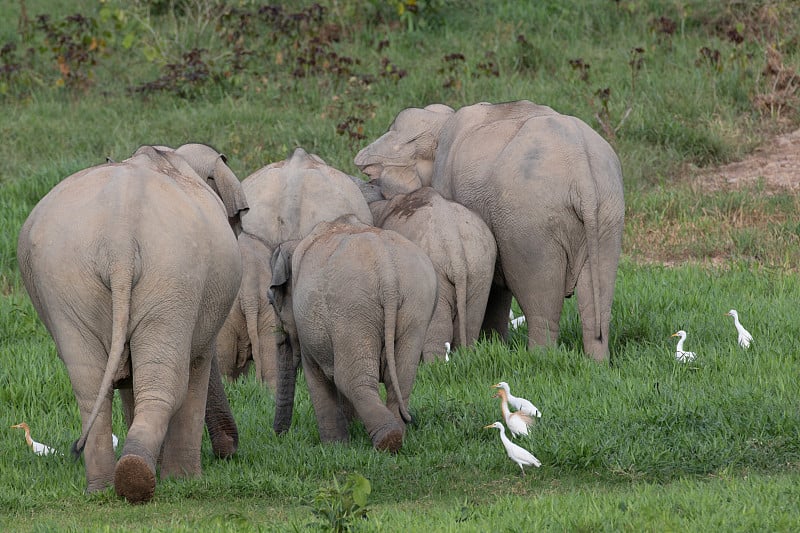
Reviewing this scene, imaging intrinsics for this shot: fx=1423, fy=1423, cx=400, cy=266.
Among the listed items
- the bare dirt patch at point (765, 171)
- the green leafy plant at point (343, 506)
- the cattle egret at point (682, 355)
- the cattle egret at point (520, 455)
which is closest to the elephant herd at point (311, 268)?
the cattle egret at point (682, 355)

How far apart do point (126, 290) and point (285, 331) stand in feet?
6.86

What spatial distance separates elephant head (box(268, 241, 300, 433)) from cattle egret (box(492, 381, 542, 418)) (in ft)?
3.83

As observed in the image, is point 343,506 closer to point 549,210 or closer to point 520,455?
point 520,455

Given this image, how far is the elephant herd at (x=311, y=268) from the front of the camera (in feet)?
19.8

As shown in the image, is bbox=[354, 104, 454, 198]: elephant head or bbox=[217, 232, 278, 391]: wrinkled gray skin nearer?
bbox=[217, 232, 278, 391]: wrinkled gray skin

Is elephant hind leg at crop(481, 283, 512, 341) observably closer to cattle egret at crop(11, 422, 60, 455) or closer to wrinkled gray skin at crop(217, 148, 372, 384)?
wrinkled gray skin at crop(217, 148, 372, 384)

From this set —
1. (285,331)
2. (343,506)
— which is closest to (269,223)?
(285,331)

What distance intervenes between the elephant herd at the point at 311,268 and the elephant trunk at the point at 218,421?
1cm

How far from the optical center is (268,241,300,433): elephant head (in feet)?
25.6

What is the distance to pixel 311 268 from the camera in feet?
24.0

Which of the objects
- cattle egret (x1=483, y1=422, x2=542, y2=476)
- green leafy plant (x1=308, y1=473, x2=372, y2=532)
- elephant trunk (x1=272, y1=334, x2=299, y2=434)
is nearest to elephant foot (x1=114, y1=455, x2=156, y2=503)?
green leafy plant (x1=308, y1=473, x2=372, y2=532)

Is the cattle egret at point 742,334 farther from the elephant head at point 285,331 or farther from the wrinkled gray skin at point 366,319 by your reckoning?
the elephant head at point 285,331

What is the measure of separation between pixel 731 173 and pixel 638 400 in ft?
23.8

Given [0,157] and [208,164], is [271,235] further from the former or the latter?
[0,157]
